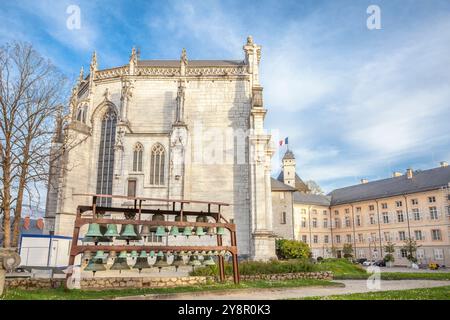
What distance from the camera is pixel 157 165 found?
25.6 metres

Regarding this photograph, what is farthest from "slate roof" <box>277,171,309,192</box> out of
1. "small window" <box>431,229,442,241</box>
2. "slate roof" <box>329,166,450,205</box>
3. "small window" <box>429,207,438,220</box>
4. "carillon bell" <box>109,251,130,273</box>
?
"carillon bell" <box>109,251,130,273</box>

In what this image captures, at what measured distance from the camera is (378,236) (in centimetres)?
5197

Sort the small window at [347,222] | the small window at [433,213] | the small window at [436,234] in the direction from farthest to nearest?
the small window at [347,222] → the small window at [433,213] → the small window at [436,234]

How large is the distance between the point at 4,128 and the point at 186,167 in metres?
12.4

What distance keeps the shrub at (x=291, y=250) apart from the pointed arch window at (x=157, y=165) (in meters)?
10.5

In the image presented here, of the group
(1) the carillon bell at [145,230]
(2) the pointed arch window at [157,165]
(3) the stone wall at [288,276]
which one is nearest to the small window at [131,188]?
(2) the pointed arch window at [157,165]

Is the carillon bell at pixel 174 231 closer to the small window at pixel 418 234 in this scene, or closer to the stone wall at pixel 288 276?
the stone wall at pixel 288 276

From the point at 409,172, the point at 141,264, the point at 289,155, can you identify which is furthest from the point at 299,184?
the point at 141,264

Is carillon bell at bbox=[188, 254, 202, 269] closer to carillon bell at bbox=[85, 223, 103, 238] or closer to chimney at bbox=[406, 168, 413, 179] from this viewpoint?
carillon bell at bbox=[85, 223, 103, 238]

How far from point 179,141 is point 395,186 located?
130 feet

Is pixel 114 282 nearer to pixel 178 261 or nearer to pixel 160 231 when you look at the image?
pixel 178 261

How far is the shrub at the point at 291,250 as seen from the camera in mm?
25922

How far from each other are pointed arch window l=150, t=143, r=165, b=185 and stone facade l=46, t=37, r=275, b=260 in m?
0.10
